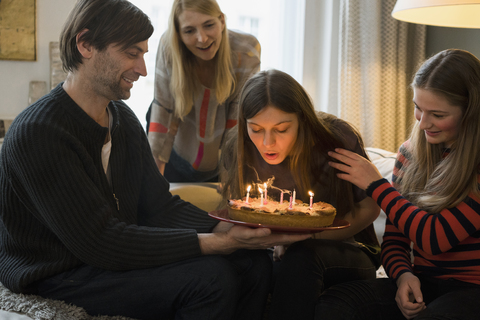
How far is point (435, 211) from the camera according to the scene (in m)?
1.39

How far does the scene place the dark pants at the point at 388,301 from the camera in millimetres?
1235

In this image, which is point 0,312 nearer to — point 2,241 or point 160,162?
point 2,241

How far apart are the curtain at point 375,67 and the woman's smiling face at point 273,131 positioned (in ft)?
7.34

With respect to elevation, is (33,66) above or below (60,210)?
above

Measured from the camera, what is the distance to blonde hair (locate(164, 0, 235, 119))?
91.0 inches

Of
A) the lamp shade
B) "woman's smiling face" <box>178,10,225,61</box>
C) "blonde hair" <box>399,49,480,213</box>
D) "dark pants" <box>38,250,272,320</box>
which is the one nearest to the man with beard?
"dark pants" <box>38,250,272,320</box>

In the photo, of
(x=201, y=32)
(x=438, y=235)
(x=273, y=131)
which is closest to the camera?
(x=438, y=235)

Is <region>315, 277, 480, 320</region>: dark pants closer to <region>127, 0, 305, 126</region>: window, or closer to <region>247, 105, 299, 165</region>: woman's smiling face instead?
<region>247, 105, 299, 165</region>: woman's smiling face

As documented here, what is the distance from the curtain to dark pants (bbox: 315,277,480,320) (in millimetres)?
2454

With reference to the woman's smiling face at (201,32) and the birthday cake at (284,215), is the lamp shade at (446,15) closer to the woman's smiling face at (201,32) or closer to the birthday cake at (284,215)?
the woman's smiling face at (201,32)

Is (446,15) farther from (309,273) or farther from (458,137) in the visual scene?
(309,273)

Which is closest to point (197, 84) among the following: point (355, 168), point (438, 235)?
point (355, 168)

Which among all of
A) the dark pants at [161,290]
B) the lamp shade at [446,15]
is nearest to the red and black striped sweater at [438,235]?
the dark pants at [161,290]

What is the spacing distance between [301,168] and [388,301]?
55 cm
